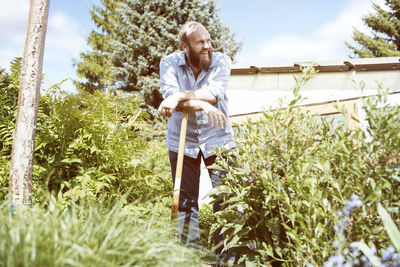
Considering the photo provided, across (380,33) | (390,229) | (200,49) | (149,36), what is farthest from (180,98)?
(380,33)

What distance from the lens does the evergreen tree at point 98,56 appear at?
18.0 meters

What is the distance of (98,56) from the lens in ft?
61.3

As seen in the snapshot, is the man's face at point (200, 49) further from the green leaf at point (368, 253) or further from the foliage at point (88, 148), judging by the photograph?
the green leaf at point (368, 253)

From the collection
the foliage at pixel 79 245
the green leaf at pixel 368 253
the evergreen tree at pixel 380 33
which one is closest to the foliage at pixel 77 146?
the foliage at pixel 79 245

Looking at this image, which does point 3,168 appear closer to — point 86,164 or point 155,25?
point 86,164

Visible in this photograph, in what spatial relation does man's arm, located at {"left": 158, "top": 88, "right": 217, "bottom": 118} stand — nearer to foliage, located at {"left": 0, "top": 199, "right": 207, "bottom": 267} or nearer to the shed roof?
foliage, located at {"left": 0, "top": 199, "right": 207, "bottom": 267}

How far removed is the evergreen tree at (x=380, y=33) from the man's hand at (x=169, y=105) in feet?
75.0

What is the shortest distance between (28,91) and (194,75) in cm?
132

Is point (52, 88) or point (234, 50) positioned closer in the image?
point (52, 88)

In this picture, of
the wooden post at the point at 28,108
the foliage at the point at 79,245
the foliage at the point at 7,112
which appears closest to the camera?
the foliage at the point at 79,245

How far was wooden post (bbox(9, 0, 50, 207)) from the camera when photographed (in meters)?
2.18

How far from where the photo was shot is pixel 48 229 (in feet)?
4.46

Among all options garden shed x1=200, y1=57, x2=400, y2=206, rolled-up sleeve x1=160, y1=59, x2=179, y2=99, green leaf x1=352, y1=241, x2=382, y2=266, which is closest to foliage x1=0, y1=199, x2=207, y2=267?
green leaf x1=352, y1=241, x2=382, y2=266

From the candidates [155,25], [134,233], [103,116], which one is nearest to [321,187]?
[134,233]
